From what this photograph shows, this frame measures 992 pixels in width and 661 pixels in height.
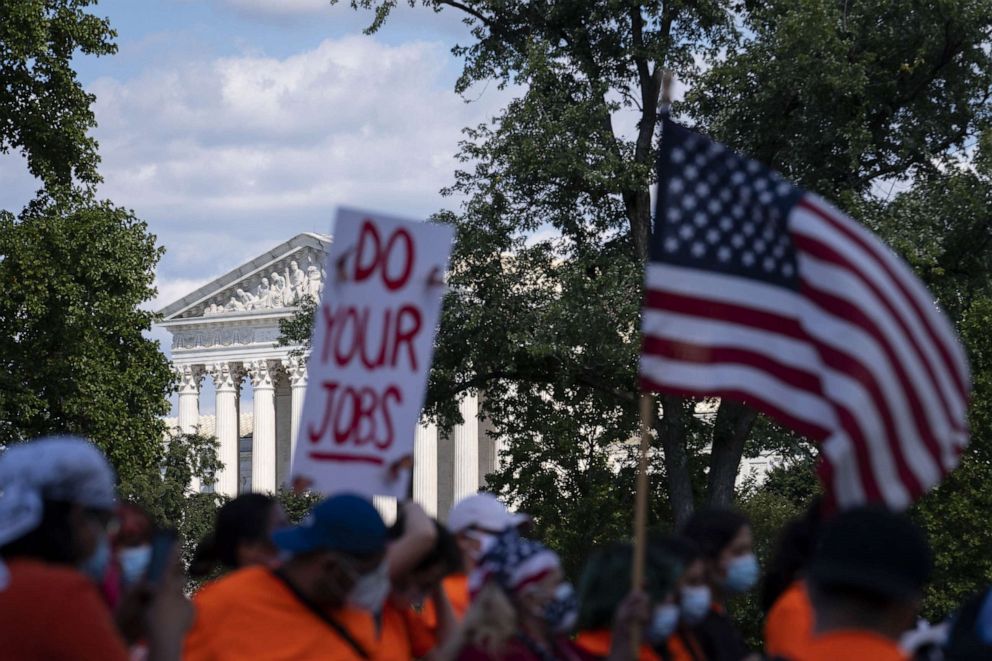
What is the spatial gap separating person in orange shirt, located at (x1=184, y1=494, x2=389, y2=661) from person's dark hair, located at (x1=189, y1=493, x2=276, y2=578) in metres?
0.89

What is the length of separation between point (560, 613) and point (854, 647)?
2360 millimetres

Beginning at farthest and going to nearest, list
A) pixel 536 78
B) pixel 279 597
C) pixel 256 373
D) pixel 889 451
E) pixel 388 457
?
1. pixel 256 373
2. pixel 536 78
3. pixel 388 457
4. pixel 279 597
5. pixel 889 451

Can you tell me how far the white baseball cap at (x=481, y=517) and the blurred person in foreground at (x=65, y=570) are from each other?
2.33m

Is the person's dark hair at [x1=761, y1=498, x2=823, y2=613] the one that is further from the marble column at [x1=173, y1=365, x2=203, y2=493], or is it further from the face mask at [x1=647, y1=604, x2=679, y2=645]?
the marble column at [x1=173, y1=365, x2=203, y2=493]

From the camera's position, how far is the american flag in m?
5.30

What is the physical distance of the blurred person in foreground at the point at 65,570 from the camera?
423cm

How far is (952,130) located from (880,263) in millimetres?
23620

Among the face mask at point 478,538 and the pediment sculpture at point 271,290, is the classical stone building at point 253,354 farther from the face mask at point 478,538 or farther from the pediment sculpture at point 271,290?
the face mask at point 478,538

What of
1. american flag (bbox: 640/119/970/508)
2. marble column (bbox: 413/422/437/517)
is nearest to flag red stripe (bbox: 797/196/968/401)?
american flag (bbox: 640/119/970/508)

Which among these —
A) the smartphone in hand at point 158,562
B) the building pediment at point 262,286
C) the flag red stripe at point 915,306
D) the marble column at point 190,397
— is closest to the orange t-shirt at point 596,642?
the flag red stripe at point 915,306

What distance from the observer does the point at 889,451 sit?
206 inches

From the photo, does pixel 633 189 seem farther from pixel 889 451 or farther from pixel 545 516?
pixel 889 451

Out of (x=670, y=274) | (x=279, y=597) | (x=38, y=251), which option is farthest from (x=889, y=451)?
(x=38, y=251)

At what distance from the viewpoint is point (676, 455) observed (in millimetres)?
30328
